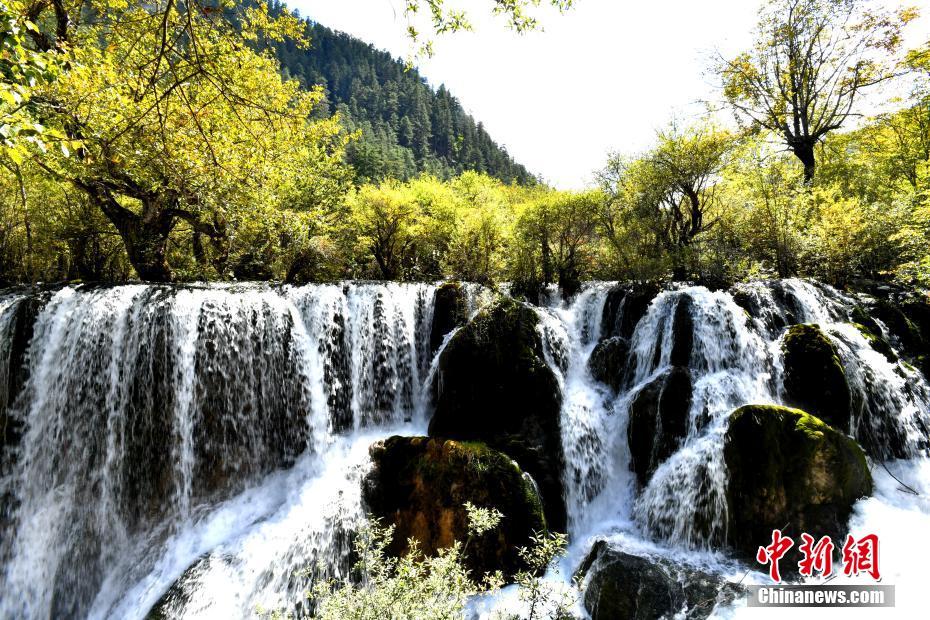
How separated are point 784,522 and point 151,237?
47.1ft

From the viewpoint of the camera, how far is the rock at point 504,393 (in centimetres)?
810

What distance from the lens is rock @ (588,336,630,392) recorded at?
32.2 feet

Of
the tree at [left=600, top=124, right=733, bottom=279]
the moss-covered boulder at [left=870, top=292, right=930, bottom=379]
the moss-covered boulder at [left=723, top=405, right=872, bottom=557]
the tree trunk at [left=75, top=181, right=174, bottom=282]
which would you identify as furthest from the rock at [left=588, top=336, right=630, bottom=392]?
the tree trunk at [left=75, top=181, right=174, bottom=282]

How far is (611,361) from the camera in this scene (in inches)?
393

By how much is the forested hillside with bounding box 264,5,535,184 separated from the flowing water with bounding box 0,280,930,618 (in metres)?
50.4

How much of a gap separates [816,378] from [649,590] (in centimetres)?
561

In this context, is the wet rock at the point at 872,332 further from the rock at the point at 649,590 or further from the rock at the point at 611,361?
the rock at the point at 649,590

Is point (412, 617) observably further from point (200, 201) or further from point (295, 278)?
point (295, 278)

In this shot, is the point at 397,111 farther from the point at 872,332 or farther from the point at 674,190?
the point at 872,332

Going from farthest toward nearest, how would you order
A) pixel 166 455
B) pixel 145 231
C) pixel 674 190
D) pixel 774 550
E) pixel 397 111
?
1. pixel 397 111
2. pixel 674 190
3. pixel 145 231
4. pixel 166 455
5. pixel 774 550

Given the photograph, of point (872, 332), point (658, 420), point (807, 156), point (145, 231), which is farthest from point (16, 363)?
point (807, 156)

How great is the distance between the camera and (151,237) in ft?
31.5

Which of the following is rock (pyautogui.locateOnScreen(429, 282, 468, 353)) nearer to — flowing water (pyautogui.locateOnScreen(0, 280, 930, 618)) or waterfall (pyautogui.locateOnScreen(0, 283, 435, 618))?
flowing water (pyautogui.locateOnScreen(0, 280, 930, 618))

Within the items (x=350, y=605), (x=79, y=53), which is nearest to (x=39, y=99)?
(x=79, y=53)
